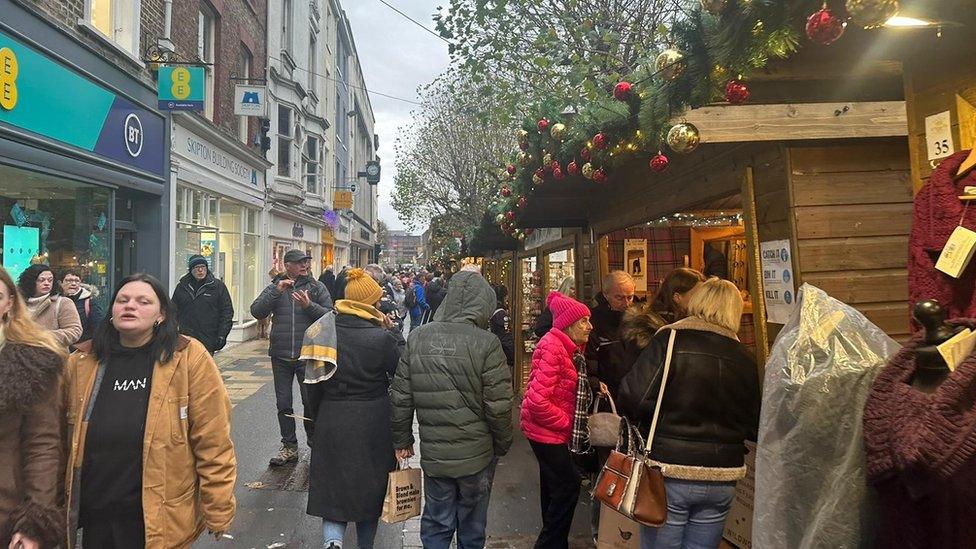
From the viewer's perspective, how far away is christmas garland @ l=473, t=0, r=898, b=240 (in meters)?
1.97

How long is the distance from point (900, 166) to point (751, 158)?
0.80m

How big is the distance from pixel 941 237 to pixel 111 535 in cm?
319

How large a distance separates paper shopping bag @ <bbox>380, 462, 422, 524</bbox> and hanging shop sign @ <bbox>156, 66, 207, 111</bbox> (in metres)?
8.13

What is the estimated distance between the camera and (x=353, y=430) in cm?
320

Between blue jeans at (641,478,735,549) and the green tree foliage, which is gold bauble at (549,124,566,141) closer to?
blue jeans at (641,478,735,549)

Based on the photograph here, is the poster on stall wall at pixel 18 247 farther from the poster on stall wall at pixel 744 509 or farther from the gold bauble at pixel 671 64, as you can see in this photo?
the poster on stall wall at pixel 744 509

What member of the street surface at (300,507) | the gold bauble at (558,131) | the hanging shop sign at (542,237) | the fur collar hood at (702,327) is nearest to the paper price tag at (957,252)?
the fur collar hood at (702,327)

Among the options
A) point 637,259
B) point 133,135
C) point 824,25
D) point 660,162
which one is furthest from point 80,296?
point 824,25

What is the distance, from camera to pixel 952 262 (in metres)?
1.48

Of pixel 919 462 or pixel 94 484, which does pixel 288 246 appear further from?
pixel 919 462

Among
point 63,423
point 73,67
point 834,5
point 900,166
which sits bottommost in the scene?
point 63,423

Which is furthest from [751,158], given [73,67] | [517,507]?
[73,67]

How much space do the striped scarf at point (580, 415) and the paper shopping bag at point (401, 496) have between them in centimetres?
96

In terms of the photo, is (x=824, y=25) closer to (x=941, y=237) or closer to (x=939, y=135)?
(x=939, y=135)
